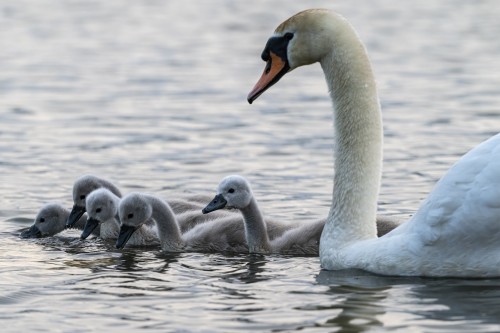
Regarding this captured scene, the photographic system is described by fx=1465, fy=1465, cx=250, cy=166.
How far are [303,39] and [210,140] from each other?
658 cm

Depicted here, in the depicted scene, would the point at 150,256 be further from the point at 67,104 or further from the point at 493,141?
the point at 67,104

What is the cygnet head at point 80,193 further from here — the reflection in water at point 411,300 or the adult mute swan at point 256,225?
the reflection in water at point 411,300

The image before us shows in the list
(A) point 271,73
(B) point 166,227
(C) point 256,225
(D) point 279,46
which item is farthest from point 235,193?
(D) point 279,46

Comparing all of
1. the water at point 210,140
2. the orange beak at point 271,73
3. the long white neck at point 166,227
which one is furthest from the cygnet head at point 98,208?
the orange beak at point 271,73

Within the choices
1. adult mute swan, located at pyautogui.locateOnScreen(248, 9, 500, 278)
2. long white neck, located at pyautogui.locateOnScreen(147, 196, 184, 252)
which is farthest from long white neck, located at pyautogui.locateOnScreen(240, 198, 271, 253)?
adult mute swan, located at pyautogui.locateOnScreen(248, 9, 500, 278)

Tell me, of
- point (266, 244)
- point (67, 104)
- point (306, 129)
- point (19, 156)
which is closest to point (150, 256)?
point (266, 244)

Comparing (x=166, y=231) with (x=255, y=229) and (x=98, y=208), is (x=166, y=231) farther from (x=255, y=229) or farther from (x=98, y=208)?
(x=255, y=229)

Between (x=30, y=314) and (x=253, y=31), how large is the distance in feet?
63.3

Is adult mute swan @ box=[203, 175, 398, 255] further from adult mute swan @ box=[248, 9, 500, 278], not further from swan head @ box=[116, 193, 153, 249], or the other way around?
adult mute swan @ box=[248, 9, 500, 278]

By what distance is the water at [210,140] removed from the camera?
355 inches

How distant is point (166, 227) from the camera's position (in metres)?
11.3

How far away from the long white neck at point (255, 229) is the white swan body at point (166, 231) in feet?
0.66

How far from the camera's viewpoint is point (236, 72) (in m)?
22.4

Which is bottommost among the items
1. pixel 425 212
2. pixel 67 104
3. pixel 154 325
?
pixel 154 325
